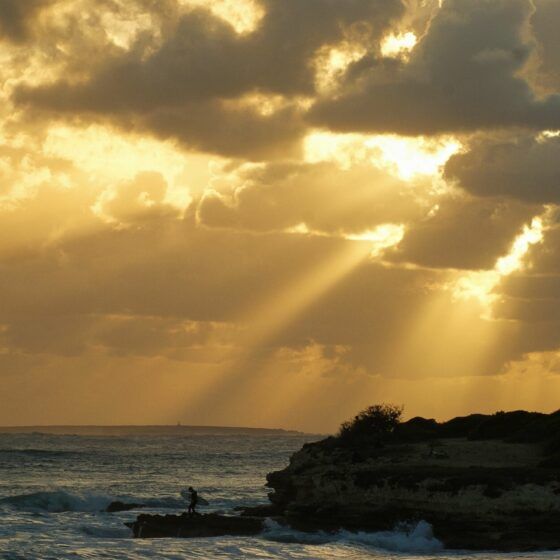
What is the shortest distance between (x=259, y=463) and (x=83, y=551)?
95.5m

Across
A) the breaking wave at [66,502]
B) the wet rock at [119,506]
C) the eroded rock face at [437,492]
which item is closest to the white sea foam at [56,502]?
the breaking wave at [66,502]

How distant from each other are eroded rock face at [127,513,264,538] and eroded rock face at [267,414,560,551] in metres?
2.44

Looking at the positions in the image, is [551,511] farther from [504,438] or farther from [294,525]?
[504,438]

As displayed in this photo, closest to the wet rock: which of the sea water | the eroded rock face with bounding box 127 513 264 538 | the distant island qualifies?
the sea water

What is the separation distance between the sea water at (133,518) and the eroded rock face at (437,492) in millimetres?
1641

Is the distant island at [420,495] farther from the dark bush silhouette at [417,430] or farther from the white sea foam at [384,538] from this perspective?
the dark bush silhouette at [417,430]

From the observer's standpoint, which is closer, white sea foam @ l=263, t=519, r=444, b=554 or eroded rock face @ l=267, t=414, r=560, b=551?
white sea foam @ l=263, t=519, r=444, b=554

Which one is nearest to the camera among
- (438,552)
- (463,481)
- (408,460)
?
(438,552)

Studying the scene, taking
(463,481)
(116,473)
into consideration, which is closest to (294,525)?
(463,481)

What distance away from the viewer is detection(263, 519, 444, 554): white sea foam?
1747 inches

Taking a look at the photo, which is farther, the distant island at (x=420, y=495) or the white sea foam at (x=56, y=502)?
the white sea foam at (x=56, y=502)

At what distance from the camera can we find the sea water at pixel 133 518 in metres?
43.6

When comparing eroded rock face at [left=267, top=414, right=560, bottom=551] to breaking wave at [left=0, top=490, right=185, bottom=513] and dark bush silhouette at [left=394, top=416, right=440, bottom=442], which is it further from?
breaking wave at [left=0, top=490, right=185, bottom=513]

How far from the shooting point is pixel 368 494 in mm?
50406
